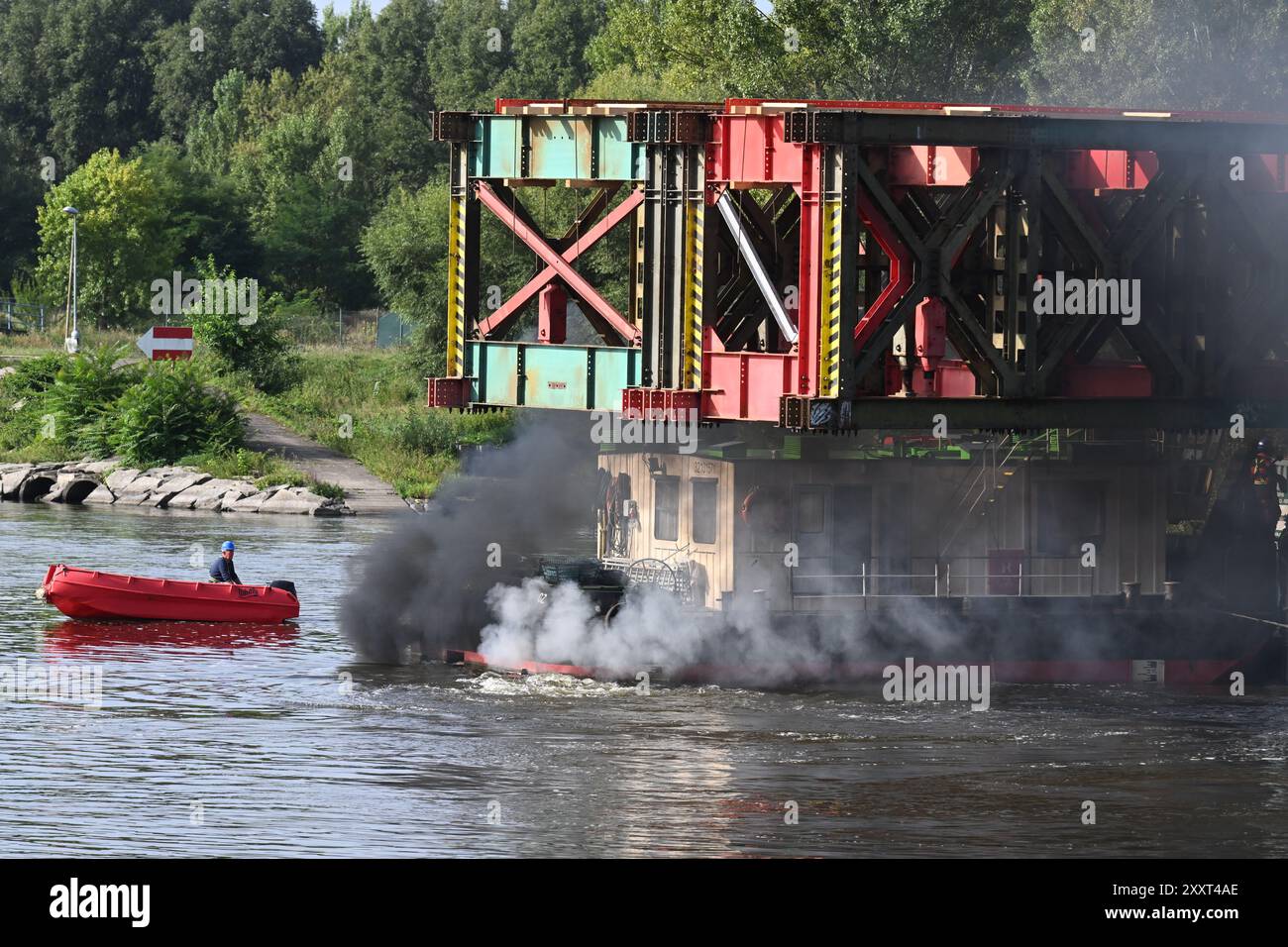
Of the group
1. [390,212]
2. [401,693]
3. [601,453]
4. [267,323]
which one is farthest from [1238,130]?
[390,212]

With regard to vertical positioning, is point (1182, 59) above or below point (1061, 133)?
above

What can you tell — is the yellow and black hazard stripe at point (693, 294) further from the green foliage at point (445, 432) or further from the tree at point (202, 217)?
the tree at point (202, 217)

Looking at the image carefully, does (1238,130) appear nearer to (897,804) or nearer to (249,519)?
(897,804)

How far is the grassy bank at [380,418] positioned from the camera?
66.5 m

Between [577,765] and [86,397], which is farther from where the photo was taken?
[86,397]

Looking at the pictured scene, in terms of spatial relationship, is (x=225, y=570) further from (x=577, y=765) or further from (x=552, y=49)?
(x=552, y=49)

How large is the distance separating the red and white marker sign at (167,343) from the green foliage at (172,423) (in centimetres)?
259

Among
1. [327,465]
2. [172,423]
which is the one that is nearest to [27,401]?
[172,423]

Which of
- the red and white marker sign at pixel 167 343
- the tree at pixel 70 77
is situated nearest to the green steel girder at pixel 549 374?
the red and white marker sign at pixel 167 343

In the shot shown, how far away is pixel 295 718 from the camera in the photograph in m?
31.0

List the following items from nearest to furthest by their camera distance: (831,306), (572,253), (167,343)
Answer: (831,306), (572,253), (167,343)

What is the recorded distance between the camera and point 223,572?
131 feet

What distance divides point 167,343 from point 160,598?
3352 centimetres
